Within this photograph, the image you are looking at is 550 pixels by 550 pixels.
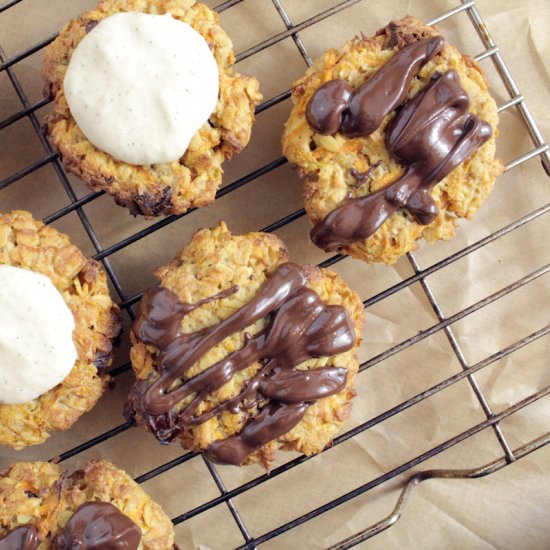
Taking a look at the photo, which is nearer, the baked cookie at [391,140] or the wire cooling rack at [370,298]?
the baked cookie at [391,140]

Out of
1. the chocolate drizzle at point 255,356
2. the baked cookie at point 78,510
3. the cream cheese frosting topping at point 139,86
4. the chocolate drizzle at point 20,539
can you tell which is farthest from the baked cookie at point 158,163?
the chocolate drizzle at point 20,539

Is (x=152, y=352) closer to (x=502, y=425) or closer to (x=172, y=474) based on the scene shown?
(x=172, y=474)

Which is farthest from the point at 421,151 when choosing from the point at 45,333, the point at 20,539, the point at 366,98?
the point at 20,539

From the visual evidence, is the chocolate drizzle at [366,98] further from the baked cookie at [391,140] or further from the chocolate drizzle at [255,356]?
the chocolate drizzle at [255,356]

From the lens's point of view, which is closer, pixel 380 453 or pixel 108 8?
pixel 108 8

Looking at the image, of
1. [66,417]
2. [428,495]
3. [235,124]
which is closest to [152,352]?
[66,417]

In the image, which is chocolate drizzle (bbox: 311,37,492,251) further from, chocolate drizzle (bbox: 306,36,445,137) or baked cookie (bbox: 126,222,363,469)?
baked cookie (bbox: 126,222,363,469)

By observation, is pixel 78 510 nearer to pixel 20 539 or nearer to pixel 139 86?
pixel 20 539
